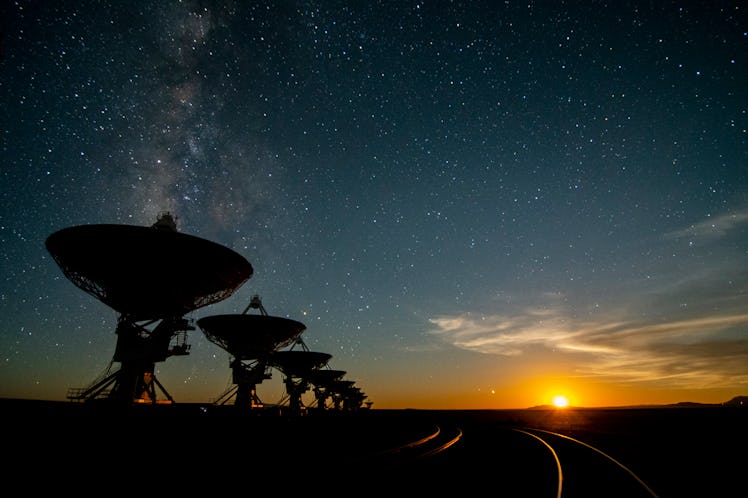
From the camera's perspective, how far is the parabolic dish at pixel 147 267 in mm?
21656

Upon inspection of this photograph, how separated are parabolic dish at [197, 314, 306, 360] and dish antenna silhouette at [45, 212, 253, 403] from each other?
5392mm

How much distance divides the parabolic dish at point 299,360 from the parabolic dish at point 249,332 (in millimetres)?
9966

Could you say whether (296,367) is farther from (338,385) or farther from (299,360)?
(338,385)

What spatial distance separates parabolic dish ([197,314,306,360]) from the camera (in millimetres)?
35594

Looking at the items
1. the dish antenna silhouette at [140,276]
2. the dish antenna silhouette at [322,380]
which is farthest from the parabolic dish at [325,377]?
the dish antenna silhouette at [140,276]

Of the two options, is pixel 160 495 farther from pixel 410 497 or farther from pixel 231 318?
pixel 231 318

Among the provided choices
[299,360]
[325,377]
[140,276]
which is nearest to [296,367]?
[299,360]

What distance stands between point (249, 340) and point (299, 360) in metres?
13.2

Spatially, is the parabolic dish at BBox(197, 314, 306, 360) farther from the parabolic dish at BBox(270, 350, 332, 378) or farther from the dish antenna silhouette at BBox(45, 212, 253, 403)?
the parabolic dish at BBox(270, 350, 332, 378)

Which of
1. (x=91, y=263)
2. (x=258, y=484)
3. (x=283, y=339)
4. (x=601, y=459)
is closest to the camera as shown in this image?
(x=258, y=484)

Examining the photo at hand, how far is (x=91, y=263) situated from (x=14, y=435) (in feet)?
30.7

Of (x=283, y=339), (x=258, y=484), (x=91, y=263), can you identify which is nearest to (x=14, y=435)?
(x=91, y=263)

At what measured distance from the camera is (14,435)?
16.3 metres

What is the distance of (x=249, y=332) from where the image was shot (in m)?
36.0
